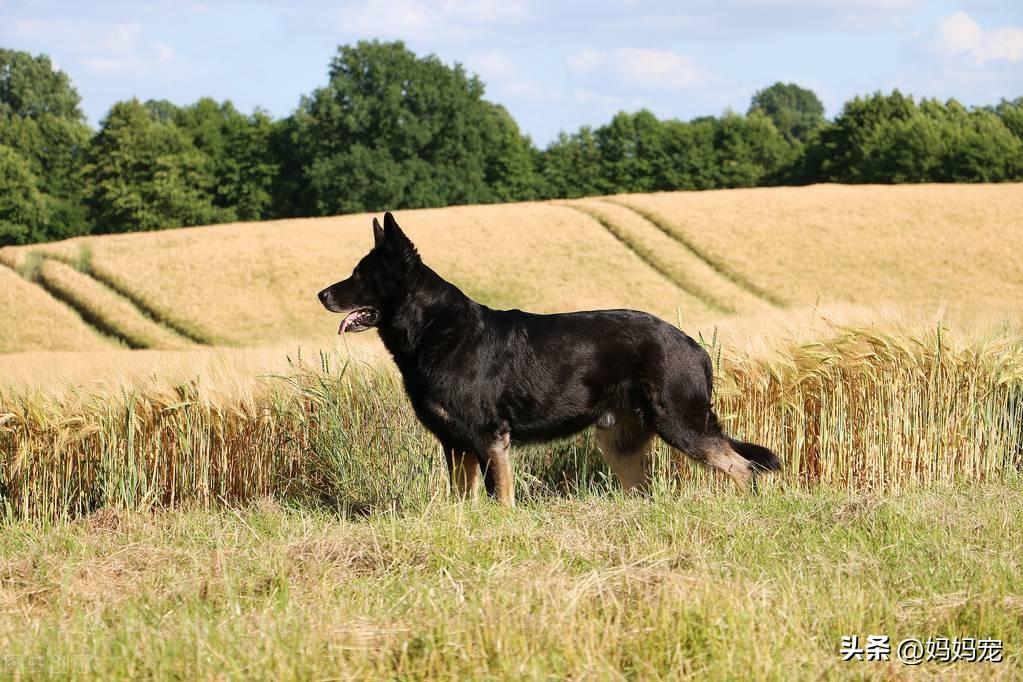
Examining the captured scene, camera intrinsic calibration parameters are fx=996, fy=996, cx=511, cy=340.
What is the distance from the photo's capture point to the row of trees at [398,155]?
65.8 metres

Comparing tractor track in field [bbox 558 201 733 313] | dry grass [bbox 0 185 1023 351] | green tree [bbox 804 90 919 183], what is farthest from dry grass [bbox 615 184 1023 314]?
green tree [bbox 804 90 919 183]

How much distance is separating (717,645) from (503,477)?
107 inches

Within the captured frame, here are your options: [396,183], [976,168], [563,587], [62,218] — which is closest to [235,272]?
[396,183]

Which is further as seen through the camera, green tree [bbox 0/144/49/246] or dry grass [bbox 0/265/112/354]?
green tree [bbox 0/144/49/246]

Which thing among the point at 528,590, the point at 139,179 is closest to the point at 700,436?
the point at 528,590

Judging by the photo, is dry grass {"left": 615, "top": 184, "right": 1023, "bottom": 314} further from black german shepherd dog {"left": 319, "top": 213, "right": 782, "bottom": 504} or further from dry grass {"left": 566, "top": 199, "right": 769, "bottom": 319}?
black german shepherd dog {"left": 319, "top": 213, "right": 782, "bottom": 504}

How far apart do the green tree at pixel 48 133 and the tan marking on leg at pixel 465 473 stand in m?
64.8

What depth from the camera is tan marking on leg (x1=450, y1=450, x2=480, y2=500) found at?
21.7 ft

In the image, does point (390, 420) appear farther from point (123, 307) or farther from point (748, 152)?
point (748, 152)

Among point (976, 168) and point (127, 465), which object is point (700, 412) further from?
point (976, 168)

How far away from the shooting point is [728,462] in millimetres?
7105

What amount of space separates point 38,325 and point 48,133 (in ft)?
151

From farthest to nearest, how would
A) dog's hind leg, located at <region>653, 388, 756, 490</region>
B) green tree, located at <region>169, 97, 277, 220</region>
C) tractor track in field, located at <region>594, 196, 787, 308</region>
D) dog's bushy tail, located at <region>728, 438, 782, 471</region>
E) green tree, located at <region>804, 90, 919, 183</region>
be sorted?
green tree, located at <region>169, 97, 277, 220</region> → green tree, located at <region>804, 90, 919, 183</region> → tractor track in field, located at <region>594, 196, 787, 308</region> → dog's bushy tail, located at <region>728, 438, 782, 471</region> → dog's hind leg, located at <region>653, 388, 756, 490</region>

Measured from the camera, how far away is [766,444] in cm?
828
